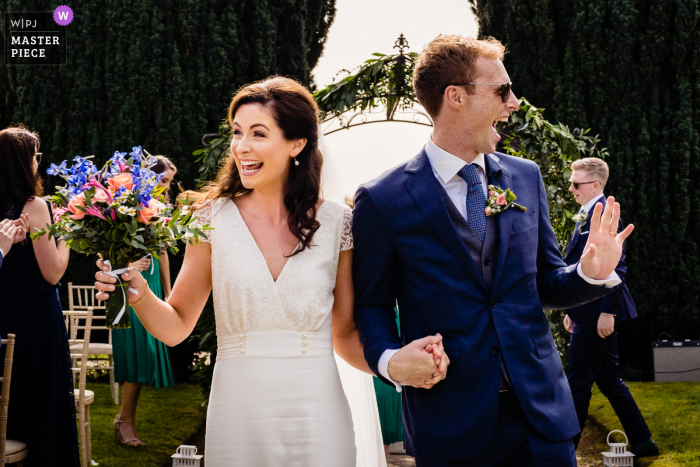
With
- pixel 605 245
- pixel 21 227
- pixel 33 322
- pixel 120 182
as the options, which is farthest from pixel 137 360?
pixel 605 245

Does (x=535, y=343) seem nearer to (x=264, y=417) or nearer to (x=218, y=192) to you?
(x=264, y=417)

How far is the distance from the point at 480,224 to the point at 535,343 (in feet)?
1.43

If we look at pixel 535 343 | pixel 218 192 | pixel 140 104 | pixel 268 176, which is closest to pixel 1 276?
pixel 218 192

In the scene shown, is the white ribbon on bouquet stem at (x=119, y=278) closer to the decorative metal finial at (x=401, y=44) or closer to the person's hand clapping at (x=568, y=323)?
the decorative metal finial at (x=401, y=44)

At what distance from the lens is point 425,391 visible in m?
2.21

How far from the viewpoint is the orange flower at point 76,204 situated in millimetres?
2264

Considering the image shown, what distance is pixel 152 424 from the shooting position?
6738mm

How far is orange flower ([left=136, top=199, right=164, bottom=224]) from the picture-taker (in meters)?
2.28

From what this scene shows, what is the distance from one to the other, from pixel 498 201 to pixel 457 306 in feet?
1.27

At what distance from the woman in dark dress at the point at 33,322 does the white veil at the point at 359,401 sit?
1.74 meters

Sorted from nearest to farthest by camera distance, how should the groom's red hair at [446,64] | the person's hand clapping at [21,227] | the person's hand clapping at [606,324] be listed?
the groom's red hair at [446,64]
the person's hand clapping at [21,227]
the person's hand clapping at [606,324]

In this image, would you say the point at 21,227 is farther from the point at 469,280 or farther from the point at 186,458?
the point at 469,280

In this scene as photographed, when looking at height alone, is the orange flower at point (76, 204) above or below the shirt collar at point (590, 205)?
below

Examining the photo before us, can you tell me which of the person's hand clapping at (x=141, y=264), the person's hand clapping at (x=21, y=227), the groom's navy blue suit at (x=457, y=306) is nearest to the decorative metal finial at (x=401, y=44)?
the person's hand clapping at (x=21, y=227)
